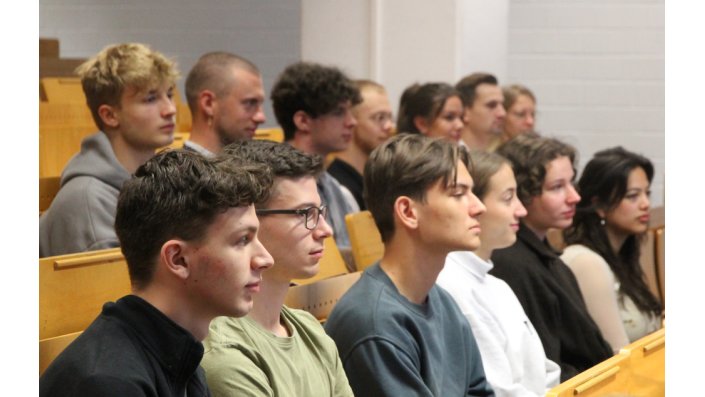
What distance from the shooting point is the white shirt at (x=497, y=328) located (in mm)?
2691

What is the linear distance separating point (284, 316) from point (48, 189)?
157 centimetres

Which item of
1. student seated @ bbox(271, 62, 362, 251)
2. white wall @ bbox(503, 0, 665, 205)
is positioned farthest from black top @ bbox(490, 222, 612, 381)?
white wall @ bbox(503, 0, 665, 205)

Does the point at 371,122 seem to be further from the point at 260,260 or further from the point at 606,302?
the point at 260,260

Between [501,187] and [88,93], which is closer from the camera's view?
[501,187]

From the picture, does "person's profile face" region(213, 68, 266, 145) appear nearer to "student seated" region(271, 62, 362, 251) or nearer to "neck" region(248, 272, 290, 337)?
"student seated" region(271, 62, 362, 251)

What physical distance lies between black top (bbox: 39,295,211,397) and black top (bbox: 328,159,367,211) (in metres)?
2.84

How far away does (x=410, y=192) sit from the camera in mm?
2523

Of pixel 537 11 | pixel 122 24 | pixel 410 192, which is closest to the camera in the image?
pixel 410 192

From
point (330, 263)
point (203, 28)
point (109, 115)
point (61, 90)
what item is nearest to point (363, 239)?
point (330, 263)

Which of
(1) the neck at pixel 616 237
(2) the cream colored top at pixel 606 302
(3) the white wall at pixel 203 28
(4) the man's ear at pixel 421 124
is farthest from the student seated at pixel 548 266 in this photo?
(3) the white wall at pixel 203 28

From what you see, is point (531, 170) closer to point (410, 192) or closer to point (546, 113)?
point (410, 192)

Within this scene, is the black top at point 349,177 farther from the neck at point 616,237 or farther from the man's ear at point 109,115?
the man's ear at point 109,115
